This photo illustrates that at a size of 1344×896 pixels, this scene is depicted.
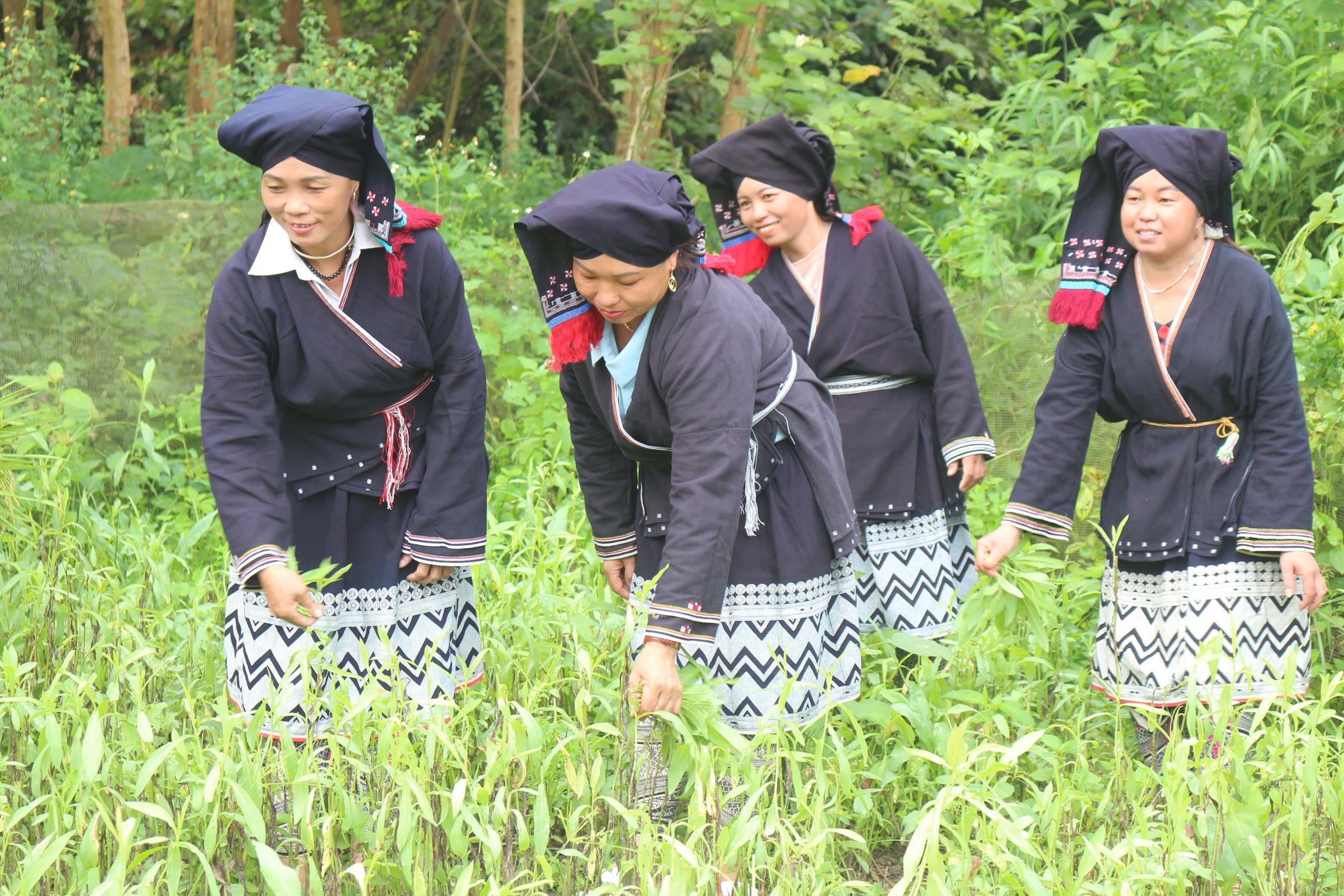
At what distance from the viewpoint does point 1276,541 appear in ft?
9.34

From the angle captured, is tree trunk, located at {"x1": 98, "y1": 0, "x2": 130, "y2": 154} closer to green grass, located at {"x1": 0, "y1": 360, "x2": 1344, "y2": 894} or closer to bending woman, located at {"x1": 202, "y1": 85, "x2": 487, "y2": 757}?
green grass, located at {"x1": 0, "y1": 360, "x2": 1344, "y2": 894}

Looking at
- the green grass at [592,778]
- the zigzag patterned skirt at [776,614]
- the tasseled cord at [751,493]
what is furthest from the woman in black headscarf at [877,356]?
the tasseled cord at [751,493]

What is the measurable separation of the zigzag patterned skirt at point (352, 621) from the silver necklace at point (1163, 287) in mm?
1625

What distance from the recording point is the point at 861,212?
3.71 metres

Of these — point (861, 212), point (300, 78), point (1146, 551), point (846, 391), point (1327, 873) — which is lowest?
point (1327, 873)

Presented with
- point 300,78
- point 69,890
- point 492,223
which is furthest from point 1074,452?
point 300,78

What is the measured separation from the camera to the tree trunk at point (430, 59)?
9.40m

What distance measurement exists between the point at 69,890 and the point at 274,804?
0.44 metres

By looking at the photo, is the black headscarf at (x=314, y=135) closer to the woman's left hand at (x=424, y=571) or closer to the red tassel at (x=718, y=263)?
the red tassel at (x=718, y=263)

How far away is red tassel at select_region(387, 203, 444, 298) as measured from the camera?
2.75m

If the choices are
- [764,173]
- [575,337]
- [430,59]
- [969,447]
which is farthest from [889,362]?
[430,59]

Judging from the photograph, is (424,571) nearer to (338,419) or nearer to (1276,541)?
(338,419)

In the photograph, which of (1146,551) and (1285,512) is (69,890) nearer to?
(1146,551)

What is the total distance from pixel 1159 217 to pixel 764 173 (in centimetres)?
105
